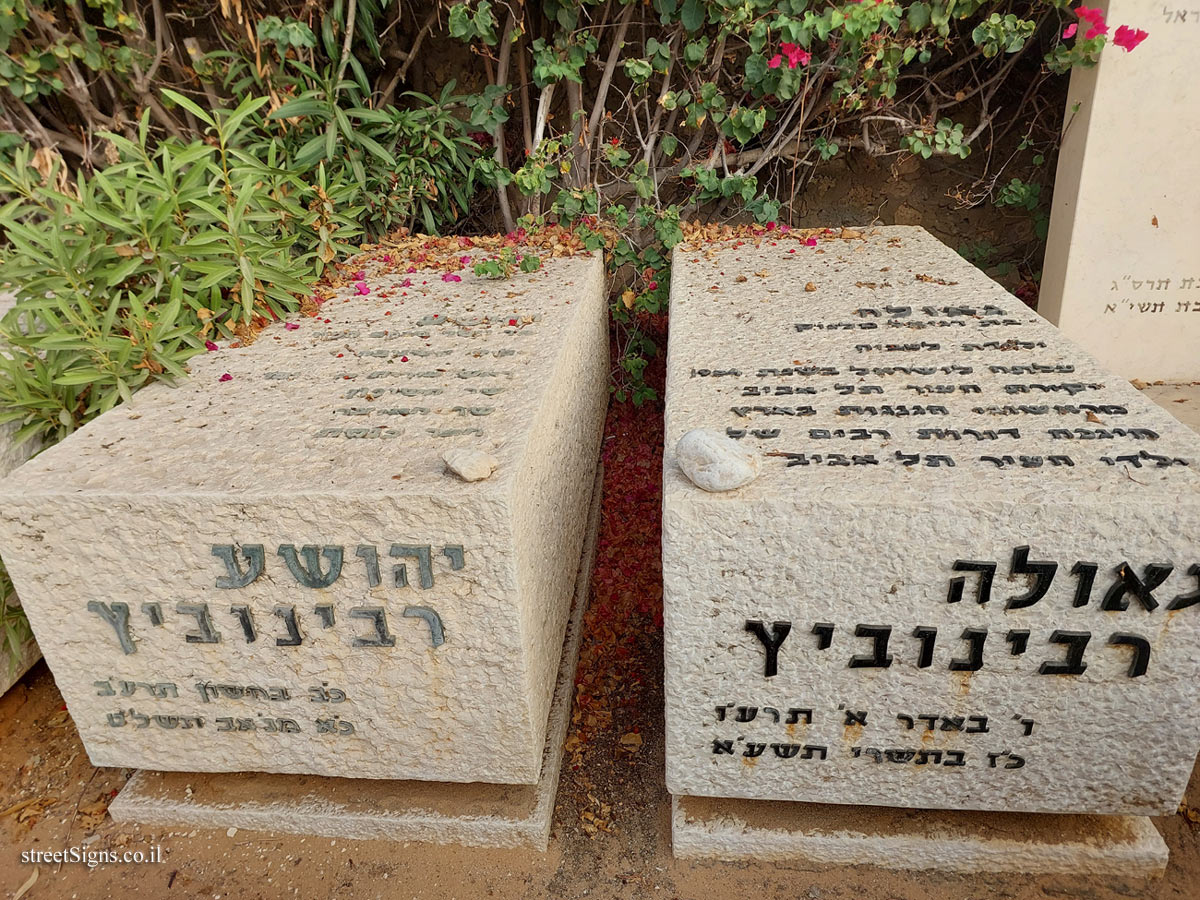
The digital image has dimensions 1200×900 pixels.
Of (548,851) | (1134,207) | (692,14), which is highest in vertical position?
(692,14)

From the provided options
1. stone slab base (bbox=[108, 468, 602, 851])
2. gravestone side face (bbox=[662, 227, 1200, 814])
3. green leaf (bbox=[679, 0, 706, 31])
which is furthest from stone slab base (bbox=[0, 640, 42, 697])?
green leaf (bbox=[679, 0, 706, 31])

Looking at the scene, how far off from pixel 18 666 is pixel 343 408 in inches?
48.9

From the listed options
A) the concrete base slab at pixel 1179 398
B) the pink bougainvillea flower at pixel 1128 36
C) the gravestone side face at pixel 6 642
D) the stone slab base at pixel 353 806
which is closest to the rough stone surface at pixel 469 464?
the stone slab base at pixel 353 806

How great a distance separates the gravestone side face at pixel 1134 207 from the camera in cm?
255

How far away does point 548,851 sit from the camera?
1687 mm

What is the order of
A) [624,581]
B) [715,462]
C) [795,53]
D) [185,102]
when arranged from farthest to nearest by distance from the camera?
[795,53] < [624,581] < [185,102] < [715,462]

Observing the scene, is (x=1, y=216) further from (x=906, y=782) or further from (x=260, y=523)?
(x=906, y=782)

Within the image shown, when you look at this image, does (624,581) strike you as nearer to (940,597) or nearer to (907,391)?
(907,391)

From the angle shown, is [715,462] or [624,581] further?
[624,581]

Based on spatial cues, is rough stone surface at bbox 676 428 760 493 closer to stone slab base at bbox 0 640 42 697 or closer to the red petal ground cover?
the red petal ground cover

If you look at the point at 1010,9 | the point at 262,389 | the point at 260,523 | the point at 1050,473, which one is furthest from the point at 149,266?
the point at 1010,9

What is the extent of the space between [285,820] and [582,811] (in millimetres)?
671

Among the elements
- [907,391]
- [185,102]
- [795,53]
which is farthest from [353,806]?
Answer: [795,53]

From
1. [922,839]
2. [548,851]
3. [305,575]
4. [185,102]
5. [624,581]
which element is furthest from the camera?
[624,581]
